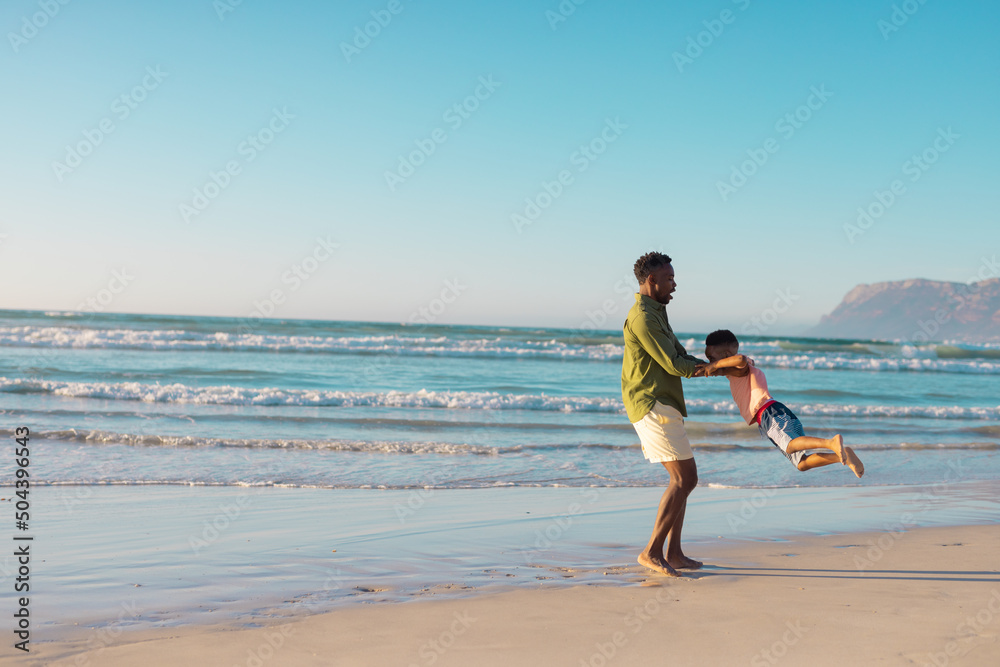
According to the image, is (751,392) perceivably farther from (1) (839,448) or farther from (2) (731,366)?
(1) (839,448)

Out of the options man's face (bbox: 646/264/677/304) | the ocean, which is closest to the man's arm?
man's face (bbox: 646/264/677/304)

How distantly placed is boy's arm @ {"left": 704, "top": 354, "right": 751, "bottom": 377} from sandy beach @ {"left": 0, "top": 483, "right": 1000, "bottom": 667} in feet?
4.27

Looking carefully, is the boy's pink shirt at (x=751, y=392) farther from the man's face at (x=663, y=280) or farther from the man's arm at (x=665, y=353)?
A: the man's face at (x=663, y=280)

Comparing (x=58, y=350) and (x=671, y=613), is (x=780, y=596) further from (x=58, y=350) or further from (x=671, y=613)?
(x=58, y=350)

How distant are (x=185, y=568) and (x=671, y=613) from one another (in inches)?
119

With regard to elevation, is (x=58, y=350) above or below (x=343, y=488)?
above

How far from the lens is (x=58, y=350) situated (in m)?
23.8

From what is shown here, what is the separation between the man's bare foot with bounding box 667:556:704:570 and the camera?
4562 mm

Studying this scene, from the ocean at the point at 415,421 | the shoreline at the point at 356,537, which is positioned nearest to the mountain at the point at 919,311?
the ocean at the point at 415,421

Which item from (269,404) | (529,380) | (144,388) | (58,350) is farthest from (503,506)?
(58,350)

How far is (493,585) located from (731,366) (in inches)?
76.3

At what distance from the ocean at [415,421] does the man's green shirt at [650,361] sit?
3468mm

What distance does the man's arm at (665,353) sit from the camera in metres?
4.03

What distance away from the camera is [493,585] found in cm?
423
